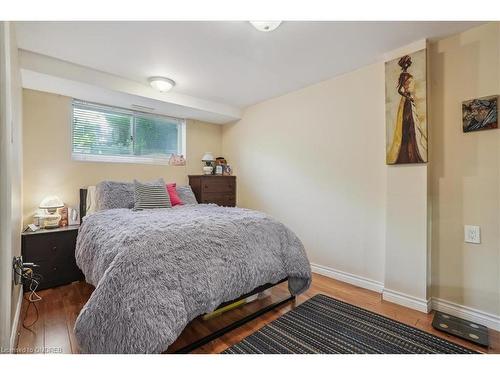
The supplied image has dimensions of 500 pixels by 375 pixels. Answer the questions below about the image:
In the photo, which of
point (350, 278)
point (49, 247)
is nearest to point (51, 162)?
point (49, 247)

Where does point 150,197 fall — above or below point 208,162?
below

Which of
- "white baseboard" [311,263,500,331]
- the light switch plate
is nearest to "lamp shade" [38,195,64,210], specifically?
"white baseboard" [311,263,500,331]

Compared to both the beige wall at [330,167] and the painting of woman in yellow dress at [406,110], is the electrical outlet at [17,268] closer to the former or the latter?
the beige wall at [330,167]

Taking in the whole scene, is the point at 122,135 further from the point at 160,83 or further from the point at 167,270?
the point at 167,270

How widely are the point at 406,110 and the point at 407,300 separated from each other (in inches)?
64.3

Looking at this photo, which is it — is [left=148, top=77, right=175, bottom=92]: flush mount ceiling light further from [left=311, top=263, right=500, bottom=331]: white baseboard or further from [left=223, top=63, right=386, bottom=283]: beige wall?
[left=311, top=263, right=500, bottom=331]: white baseboard

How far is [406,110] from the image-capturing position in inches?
79.7

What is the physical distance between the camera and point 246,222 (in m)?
1.87

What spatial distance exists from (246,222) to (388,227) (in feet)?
4.40

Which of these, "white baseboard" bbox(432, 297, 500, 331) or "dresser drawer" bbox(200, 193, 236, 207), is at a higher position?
"dresser drawer" bbox(200, 193, 236, 207)

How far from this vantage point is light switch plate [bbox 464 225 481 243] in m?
1.77

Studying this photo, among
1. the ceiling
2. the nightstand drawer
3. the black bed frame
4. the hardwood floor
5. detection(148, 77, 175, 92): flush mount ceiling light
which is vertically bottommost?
the hardwood floor
